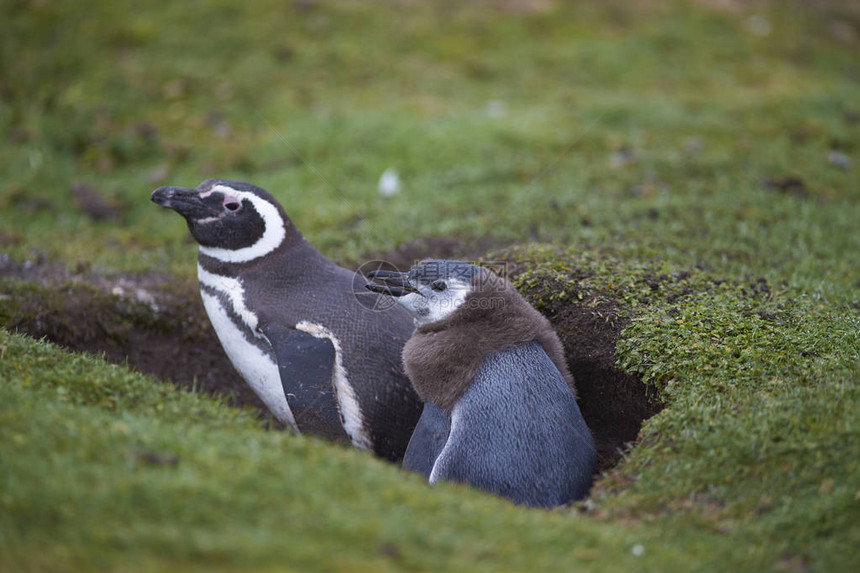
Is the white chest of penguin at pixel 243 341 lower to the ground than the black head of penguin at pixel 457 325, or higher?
lower

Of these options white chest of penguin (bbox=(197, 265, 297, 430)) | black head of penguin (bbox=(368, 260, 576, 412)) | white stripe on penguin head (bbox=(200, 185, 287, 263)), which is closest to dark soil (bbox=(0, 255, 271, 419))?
white chest of penguin (bbox=(197, 265, 297, 430))

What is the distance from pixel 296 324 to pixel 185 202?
1199 millimetres

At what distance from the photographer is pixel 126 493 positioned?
2844 millimetres

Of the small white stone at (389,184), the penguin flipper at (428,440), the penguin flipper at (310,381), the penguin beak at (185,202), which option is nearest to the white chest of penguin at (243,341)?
the penguin flipper at (310,381)

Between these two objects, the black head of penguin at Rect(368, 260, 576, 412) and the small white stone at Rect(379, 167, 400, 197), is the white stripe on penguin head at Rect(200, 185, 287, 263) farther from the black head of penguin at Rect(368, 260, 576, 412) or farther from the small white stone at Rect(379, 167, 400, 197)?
the small white stone at Rect(379, 167, 400, 197)

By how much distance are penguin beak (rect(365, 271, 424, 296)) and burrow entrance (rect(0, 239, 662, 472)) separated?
46.9 inches

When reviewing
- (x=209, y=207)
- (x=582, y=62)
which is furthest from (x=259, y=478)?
(x=582, y=62)

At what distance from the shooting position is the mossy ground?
9.69ft

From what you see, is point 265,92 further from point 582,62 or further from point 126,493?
point 126,493

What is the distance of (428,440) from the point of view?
14.2 ft

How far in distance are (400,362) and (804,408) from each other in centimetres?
243

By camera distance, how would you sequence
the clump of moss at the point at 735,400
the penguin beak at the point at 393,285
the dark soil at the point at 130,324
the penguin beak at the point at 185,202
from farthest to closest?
1. the dark soil at the point at 130,324
2. the penguin beak at the point at 185,202
3. the penguin beak at the point at 393,285
4. the clump of moss at the point at 735,400

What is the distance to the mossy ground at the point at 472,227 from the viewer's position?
295 centimetres

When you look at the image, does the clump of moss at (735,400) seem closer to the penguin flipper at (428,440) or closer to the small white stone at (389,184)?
the penguin flipper at (428,440)
